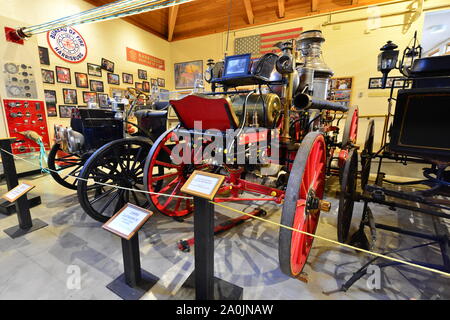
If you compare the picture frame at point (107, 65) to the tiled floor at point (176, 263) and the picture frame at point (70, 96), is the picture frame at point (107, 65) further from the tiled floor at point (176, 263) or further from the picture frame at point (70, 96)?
the tiled floor at point (176, 263)

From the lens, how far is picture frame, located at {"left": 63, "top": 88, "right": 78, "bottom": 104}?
19.0ft

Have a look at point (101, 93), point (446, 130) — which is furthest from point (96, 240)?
point (101, 93)

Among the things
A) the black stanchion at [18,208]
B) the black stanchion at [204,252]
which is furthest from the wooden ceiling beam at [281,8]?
the black stanchion at [204,252]

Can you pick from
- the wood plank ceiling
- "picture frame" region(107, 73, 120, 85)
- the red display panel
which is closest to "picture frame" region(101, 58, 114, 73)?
"picture frame" region(107, 73, 120, 85)

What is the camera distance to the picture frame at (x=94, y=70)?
6.27 metres

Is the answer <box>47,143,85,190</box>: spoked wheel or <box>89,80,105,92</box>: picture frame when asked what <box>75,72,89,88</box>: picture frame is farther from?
<box>47,143,85,190</box>: spoked wheel

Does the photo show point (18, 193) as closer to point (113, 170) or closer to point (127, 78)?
point (113, 170)

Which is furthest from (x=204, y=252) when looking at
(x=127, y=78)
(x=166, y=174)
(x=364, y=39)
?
(x=127, y=78)

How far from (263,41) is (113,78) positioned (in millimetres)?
5362

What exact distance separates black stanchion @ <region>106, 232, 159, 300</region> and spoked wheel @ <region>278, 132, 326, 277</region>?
37.3 inches

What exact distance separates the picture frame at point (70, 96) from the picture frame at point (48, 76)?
0.35m

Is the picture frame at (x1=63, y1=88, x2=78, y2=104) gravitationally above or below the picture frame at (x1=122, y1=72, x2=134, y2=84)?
below

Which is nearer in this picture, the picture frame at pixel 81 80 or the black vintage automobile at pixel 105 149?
the black vintage automobile at pixel 105 149

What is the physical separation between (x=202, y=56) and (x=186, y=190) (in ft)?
29.8
